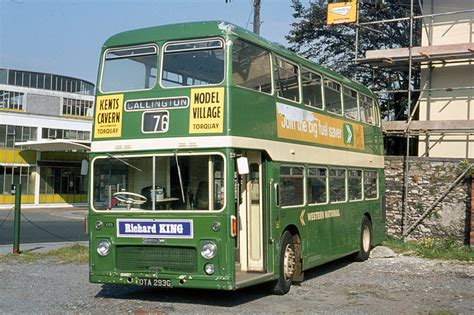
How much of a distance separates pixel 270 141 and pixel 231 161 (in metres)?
1.42

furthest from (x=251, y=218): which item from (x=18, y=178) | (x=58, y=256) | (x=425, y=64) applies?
(x=18, y=178)

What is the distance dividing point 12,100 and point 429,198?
37724mm

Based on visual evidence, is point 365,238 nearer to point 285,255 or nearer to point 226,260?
point 285,255

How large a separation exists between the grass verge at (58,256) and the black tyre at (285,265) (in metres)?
6.10

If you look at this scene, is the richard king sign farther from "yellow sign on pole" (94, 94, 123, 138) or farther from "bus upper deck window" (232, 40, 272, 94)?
"bus upper deck window" (232, 40, 272, 94)

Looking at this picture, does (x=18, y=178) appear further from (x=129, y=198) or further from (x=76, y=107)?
(x=129, y=198)

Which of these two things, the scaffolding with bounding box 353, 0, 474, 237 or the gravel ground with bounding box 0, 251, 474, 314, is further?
the scaffolding with bounding box 353, 0, 474, 237

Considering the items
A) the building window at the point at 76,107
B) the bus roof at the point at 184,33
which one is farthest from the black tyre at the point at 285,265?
the building window at the point at 76,107

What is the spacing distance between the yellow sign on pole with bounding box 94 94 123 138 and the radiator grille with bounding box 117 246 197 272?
71.0 inches

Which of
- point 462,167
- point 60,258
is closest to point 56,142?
point 60,258

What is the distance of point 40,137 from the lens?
4738 cm

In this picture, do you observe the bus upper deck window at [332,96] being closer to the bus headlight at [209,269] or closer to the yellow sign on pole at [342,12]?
the bus headlight at [209,269]

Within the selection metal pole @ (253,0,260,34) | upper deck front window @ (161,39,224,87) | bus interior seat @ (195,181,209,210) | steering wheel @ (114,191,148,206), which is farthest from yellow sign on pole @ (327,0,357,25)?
steering wheel @ (114,191,148,206)

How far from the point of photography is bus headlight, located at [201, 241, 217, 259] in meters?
9.02
